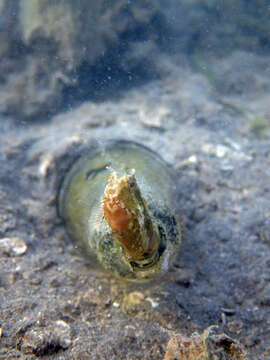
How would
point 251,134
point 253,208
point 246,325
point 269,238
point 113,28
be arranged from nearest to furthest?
point 246,325
point 269,238
point 253,208
point 251,134
point 113,28

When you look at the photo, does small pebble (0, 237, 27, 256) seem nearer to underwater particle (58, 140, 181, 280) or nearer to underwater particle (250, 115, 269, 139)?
underwater particle (58, 140, 181, 280)

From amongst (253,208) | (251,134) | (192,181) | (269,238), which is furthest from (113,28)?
(269,238)

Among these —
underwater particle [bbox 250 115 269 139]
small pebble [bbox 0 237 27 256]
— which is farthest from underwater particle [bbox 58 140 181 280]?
underwater particle [bbox 250 115 269 139]

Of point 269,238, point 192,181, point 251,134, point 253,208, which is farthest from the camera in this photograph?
point 251,134

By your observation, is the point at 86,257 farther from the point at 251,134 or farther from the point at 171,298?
the point at 251,134

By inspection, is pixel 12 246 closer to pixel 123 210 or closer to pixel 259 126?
pixel 123 210

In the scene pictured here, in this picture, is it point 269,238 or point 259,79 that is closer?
point 269,238

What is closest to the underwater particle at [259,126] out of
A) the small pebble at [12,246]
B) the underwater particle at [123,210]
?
the underwater particle at [123,210]
